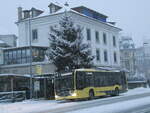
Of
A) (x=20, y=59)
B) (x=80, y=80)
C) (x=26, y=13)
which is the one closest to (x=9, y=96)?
(x=80, y=80)

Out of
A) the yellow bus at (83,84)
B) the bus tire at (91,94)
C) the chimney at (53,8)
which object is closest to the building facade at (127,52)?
the chimney at (53,8)

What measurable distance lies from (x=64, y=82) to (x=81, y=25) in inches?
855

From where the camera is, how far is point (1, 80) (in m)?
36.4

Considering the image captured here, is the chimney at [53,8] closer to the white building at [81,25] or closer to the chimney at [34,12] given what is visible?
the white building at [81,25]

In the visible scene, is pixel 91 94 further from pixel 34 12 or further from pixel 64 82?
pixel 34 12

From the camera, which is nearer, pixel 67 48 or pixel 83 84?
pixel 83 84

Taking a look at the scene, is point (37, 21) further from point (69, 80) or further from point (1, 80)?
point (69, 80)

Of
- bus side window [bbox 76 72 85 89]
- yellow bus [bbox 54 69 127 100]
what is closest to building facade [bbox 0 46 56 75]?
yellow bus [bbox 54 69 127 100]

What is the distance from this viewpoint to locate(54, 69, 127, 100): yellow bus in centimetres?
3231

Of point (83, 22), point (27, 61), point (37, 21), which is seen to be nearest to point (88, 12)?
point (83, 22)

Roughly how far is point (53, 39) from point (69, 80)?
9.65 m

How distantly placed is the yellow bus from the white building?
52.9ft

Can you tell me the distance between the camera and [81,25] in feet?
174

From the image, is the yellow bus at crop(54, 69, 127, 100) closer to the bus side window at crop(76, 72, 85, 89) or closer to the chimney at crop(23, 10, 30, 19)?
the bus side window at crop(76, 72, 85, 89)
